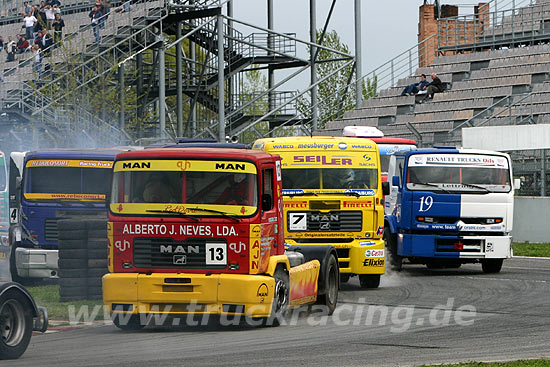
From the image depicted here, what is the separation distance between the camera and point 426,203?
68.0 feet

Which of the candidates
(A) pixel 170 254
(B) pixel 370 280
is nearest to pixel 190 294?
(A) pixel 170 254

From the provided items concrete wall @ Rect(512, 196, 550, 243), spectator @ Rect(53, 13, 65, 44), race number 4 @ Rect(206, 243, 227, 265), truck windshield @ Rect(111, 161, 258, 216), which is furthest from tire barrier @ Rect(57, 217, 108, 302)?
spectator @ Rect(53, 13, 65, 44)

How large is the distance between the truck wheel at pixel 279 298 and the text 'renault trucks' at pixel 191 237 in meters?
0.02

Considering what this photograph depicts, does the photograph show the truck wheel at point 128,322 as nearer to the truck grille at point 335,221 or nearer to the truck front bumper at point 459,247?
the truck grille at point 335,221

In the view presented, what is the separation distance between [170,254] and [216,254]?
531 millimetres

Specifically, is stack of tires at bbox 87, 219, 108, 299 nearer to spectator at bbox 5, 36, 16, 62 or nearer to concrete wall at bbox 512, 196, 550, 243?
concrete wall at bbox 512, 196, 550, 243

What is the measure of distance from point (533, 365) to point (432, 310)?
5.00 metres

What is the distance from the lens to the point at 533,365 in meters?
10.2

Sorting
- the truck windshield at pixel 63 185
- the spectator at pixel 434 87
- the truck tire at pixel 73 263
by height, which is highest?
the spectator at pixel 434 87

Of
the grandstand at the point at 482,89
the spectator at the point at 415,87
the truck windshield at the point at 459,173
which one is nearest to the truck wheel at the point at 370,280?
the truck windshield at the point at 459,173

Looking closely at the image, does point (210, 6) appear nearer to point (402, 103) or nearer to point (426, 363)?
point (402, 103)

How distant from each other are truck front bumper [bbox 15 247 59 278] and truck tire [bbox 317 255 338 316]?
536 cm

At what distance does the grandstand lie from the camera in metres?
34.5

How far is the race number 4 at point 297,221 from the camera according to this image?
58.2 feet
